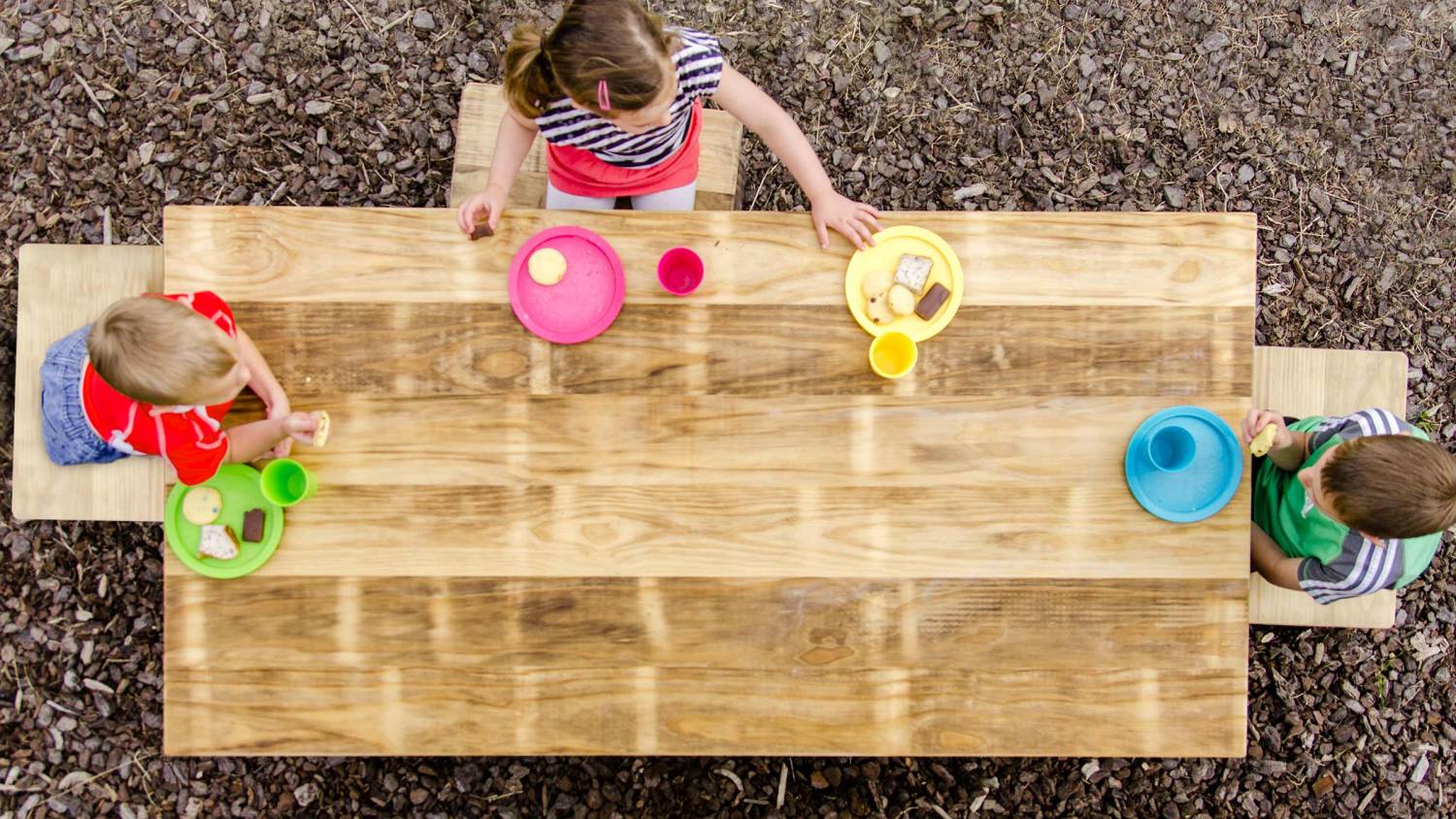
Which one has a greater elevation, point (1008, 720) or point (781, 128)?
point (781, 128)

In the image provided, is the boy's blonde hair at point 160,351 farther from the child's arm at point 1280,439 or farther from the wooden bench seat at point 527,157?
the child's arm at point 1280,439

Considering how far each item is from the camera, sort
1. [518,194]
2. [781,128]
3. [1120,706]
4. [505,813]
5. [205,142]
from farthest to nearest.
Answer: [205,142], [505,813], [518,194], [781,128], [1120,706]

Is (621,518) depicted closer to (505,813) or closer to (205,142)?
(505,813)

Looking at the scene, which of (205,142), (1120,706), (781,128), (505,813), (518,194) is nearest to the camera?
(1120,706)

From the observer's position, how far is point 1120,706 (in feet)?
6.14

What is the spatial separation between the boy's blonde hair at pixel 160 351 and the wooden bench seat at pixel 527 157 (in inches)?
30.0

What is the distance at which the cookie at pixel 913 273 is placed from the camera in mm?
1894

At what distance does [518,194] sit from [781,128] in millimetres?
679

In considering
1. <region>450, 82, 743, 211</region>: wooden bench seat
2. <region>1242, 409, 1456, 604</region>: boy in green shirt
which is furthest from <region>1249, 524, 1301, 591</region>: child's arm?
<region>450, 82, 743, 211</region>: wooden bench seat

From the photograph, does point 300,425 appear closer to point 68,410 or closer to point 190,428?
point 190,428

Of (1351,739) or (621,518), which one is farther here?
(1351,739)

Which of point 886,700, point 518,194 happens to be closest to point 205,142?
point 518,194

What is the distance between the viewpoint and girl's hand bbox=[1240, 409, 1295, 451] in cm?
186

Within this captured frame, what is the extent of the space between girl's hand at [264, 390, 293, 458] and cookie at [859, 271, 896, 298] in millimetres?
1151
